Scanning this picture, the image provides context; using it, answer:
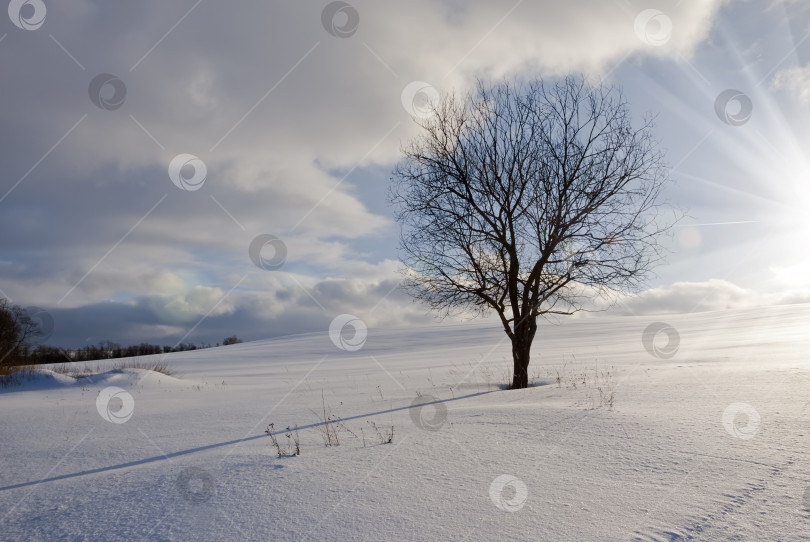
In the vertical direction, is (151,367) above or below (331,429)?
below

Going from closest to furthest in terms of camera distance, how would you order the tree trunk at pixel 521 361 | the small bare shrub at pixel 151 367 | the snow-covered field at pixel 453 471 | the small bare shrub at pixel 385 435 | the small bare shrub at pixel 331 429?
the snow-covered field at pixel 453 471 → the small bare shrub at pixel 385 435 → the small bare shrub at pixel 331 429 → the tree trunk at pixel 521 361 → the small bare shrub at pixel 151 367

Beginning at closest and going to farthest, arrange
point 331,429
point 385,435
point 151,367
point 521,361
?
point 385,435, point 331,429, point 521,361, point 151,367

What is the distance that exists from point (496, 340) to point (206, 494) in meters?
29.6

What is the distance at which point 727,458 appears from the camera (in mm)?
3625

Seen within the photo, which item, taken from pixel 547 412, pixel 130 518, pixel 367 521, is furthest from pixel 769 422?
pixel 130 518

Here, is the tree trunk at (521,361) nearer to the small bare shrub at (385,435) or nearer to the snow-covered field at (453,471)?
the snow-covered field at (453,471)

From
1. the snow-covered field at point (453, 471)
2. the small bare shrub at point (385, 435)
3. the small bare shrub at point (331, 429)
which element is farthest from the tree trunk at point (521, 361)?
the small bare shrub at point (385, 435)

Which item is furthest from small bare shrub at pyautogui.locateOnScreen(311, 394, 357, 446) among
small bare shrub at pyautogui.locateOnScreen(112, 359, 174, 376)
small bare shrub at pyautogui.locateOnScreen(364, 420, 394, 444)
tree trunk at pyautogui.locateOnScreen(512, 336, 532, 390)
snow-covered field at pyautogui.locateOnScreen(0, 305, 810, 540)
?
small bare shrub at pyautogui.locateOnScreen(112, 359, 174, 376)

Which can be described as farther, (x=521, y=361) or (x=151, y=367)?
(x=151, y=367)

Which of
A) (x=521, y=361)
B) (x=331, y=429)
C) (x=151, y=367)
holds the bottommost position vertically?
(x=151, y=367)

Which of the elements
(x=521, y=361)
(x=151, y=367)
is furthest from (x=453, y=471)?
(x=151, y=367)

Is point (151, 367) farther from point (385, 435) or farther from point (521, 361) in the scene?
point (385, 435)

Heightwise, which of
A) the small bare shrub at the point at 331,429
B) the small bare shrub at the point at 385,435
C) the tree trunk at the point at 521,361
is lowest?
the small bare shrub at the point at 331,429

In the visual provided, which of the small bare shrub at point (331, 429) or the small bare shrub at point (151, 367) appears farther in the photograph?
the small bare shrub at point (151, 367)
